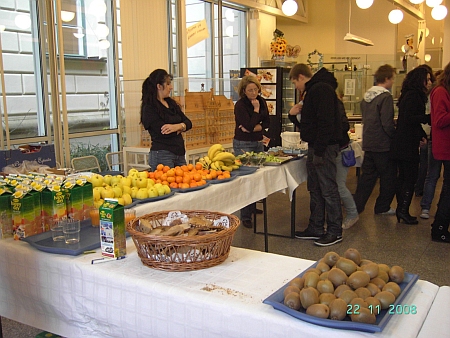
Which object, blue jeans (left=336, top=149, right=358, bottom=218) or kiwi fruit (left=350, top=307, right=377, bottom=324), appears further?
blue jeans (left=336, top=149, right=358, bottom=218)

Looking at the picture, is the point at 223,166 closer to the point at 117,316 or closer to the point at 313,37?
the point at 117,316

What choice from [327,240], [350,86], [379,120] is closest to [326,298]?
[327,240]

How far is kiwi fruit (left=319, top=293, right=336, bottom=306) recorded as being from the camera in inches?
52.7

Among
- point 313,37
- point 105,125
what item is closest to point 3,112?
point 105,125

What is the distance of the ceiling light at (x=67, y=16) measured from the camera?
5371mm

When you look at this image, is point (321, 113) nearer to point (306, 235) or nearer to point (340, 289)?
point (306, 235)

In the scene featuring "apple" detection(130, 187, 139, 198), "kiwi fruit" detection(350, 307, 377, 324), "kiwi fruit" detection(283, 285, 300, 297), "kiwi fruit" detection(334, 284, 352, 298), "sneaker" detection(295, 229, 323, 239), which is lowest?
"sneaker" detection(295, 229, 323, 239)

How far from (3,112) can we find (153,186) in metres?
2.72

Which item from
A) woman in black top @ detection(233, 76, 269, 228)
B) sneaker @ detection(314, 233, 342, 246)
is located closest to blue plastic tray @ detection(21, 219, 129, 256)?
sneaker @ detection(314, 233, 342, 246)

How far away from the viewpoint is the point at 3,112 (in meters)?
4.79

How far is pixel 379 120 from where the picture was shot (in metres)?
4.86

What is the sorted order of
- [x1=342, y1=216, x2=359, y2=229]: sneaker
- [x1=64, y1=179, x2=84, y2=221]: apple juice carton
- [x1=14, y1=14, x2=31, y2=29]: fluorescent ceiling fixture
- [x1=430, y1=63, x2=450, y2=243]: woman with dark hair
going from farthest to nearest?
[x1=14, y1=14, x2=31, y2=29]: fluorescent ceiling fixture
[x1=342, y1=216, x2=359, y2=229]: sneaker
[x1=430, y1=63, x2=450, y2=243]: woman with dark hair
[x1=64, y1=179, x2=84, y2=221]: apple juice carton

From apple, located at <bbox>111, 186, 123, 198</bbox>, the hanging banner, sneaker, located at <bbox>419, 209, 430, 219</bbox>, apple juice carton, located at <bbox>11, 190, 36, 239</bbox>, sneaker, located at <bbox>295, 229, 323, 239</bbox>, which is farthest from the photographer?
the hanging banner

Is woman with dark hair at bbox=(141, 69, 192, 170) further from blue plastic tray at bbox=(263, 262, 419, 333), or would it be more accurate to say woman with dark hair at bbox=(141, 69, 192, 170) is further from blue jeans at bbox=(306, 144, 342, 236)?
blue plastic tray at bbox=(263, 262, 419, 333)
